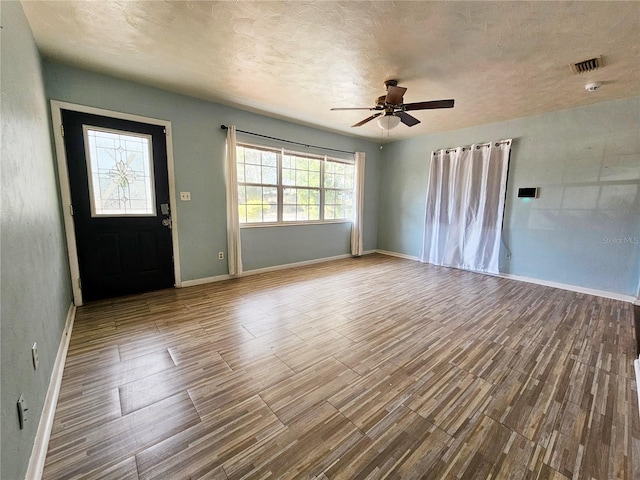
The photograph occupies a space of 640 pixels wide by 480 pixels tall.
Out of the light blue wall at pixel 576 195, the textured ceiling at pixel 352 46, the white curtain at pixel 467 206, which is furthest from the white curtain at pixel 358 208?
the textured ceiling at pixel 352 46

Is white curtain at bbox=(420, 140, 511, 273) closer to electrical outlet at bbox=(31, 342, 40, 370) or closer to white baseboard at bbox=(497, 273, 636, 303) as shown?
white baseboard at bbox=(497, 273, 636, 303)

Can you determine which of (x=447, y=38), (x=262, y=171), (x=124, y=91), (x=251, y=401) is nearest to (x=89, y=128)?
(x=124, y=91)

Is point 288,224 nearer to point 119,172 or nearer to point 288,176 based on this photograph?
point 288,176

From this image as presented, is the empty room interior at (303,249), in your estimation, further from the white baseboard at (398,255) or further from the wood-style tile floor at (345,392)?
the white baseboard at (398,255)

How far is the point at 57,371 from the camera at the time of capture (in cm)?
178

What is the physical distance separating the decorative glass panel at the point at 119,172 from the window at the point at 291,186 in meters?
1.27

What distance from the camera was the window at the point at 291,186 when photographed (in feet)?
14.0

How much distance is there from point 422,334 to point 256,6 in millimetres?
3005

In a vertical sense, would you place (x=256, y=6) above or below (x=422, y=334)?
above

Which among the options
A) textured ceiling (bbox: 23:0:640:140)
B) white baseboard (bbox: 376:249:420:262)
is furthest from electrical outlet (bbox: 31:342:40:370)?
white baseboard (bbox: 376:249:420:262)

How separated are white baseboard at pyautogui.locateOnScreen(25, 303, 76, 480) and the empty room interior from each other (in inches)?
0.8

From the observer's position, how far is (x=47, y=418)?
1.41 metres

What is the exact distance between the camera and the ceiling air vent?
7.79 ft

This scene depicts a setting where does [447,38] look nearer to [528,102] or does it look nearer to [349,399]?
[528,102]
